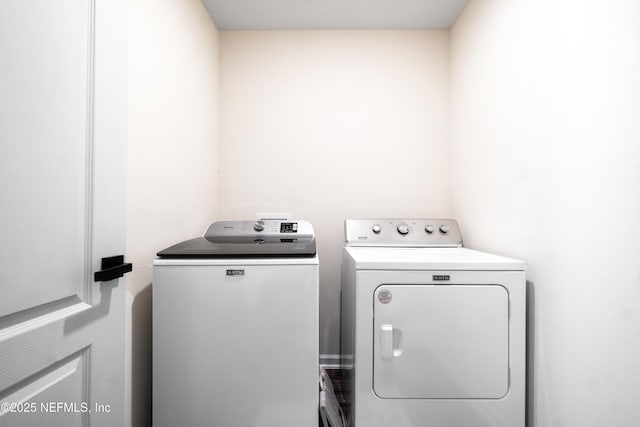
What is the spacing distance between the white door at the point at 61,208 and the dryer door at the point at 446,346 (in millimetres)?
941

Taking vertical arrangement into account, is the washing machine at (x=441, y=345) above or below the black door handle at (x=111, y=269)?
below

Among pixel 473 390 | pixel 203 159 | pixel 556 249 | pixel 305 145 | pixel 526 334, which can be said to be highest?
pixel 305 145

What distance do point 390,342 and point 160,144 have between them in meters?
1.33

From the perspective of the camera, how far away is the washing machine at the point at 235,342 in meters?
1.07

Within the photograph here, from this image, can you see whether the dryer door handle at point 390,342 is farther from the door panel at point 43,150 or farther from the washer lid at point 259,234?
the door panel at point 43,150

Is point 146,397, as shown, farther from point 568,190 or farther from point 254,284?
point 568,190

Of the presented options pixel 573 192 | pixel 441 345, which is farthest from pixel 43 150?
pixel 573 192

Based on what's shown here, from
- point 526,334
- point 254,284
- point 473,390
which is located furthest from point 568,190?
point 254,284

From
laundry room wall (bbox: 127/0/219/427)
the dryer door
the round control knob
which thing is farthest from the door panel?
the round control knob

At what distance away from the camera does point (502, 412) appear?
107cm

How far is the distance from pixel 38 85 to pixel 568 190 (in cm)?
157

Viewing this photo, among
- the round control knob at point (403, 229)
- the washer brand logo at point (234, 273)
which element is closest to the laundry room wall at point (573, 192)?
the round control knob at point (403, 229)

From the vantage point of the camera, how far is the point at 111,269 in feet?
2.48

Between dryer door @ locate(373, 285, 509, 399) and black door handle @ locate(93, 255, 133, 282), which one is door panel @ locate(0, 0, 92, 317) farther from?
dryer door @ locate(373, 285, 509, 399)
